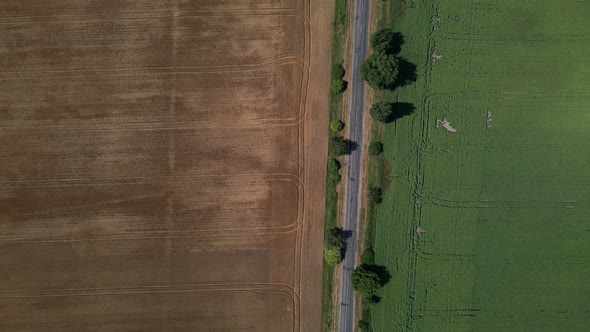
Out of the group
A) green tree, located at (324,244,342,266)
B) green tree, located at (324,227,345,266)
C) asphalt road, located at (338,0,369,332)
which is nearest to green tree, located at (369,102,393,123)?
asphalt road, located at (338,0,369,332)

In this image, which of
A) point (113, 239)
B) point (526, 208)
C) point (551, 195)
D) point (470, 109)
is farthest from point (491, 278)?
point (113, 239)

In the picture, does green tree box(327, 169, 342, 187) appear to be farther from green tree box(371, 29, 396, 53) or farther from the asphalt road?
green tree box(371, 29, 396, 53)

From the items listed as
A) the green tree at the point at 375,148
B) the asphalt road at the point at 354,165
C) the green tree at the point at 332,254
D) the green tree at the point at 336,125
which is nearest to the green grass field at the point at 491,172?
the green tree at the point at 375,148

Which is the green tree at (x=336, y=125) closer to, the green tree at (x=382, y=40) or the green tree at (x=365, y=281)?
the green tree at (x=382, y=40)

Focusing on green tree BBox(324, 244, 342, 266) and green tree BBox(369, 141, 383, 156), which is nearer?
green tree BBox(369, 141, 383, 156)

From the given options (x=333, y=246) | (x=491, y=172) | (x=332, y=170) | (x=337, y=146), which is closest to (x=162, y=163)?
(x=332, y=170)

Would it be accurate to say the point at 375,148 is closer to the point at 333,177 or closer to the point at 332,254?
the point at 333,177
